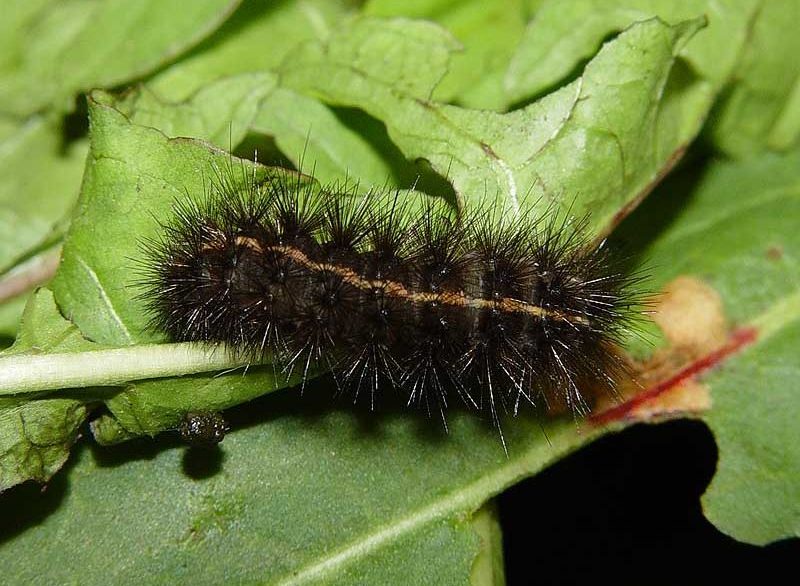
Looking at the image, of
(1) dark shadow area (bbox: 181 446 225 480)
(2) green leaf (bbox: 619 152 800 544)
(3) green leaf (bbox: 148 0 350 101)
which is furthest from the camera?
(3) green leaf (bbox: 148 0 350 101)

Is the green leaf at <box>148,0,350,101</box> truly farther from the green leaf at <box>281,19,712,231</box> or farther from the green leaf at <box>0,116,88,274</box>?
the green leaf at <box>281,19,712,231</box>

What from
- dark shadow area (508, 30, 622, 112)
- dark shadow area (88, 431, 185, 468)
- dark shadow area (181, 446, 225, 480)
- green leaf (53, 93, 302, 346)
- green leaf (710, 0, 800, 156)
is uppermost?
green leaf (710, 0, 800, 156)

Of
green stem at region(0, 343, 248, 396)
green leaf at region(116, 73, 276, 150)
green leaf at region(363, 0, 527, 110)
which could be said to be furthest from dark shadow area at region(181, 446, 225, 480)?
green leaf at region(363, 0, 527, 110)

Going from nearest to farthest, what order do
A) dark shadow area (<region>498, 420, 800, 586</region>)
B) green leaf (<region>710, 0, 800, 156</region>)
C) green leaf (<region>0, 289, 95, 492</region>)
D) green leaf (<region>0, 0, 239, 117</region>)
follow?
green leaf (<region>0, 289, 95, 492</region>), green leaf (<region>710, 0, 800, 156</region>), dark shadow area (<region>498, 420, 800, 586</region>), green leaf (<region>0, 0, 239, 117</region>)

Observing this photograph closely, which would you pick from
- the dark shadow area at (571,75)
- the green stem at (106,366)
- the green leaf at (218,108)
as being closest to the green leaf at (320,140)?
the green leaf at (218,108)

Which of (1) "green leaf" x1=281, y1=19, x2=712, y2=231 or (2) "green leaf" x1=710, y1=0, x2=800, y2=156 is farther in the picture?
(2) "green leaf" x1=710, y1=0, x2=800, y2=156

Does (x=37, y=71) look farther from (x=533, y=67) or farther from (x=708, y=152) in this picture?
(x=708, y=152)

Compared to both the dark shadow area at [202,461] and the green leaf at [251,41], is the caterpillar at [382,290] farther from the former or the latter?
the green leaf at [251,41]
